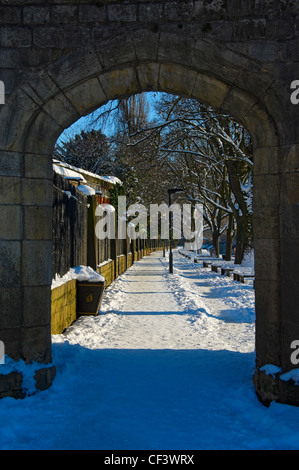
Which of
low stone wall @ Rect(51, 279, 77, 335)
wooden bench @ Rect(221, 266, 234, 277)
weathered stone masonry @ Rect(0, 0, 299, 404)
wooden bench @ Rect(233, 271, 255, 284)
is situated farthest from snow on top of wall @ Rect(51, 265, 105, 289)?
wooden bench @ Rect(221, 266, 234, 277)

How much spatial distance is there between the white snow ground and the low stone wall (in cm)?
27

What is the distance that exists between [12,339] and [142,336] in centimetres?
318

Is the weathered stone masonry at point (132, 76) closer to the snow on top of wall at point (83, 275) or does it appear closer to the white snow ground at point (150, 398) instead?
the white snow ground at point (150, 398)

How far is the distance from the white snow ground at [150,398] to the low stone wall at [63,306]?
10.5 inches

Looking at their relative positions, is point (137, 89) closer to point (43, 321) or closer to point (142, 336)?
point (43, 321)

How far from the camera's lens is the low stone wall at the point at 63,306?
6852 mm

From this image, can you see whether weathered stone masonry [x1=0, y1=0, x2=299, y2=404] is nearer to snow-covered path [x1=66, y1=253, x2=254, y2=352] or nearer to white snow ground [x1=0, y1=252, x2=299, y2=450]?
white snow ground [x1=0, y1=252, x2=299, y2=450]

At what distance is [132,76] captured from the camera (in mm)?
4969

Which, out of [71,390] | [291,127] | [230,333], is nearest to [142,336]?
[230,333]

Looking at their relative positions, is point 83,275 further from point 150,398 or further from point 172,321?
point 150,398

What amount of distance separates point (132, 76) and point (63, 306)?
14.5 ft

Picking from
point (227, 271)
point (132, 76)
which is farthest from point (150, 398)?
point (227, 271)

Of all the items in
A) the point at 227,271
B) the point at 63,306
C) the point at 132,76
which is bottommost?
the point at 227,271

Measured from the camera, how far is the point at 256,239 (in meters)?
4.88
